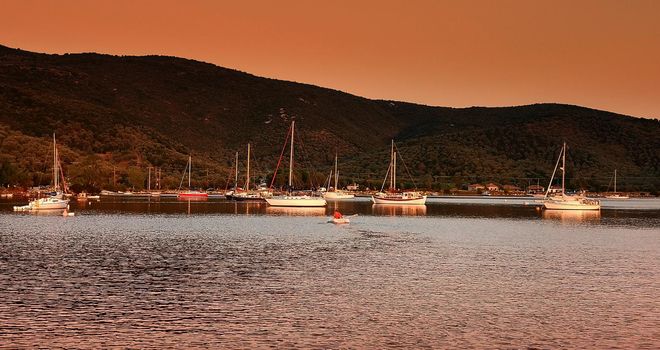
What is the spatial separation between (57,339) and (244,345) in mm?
5946

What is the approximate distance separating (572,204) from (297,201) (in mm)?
44115

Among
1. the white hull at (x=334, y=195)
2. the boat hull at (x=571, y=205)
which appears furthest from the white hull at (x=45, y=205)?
the white hull at (x=334, y=195)

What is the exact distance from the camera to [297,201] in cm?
12825

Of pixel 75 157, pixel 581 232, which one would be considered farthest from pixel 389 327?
pixel 75 157

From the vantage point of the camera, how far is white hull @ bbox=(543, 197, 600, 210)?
130 metres

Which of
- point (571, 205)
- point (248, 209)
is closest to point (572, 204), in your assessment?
point (571, 205)

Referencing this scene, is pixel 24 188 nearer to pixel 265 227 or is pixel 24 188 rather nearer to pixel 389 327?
pixel 265 227

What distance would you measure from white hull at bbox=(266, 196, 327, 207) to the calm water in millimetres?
58518

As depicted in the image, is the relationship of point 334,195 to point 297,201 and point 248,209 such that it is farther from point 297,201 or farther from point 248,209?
point 248,209

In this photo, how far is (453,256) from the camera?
52.9 meters

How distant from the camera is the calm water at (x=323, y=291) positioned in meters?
27.0

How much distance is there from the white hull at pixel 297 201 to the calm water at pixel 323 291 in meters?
58.5

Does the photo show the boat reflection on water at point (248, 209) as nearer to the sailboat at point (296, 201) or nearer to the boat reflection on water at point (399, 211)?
the sailboat at point (296, 201)

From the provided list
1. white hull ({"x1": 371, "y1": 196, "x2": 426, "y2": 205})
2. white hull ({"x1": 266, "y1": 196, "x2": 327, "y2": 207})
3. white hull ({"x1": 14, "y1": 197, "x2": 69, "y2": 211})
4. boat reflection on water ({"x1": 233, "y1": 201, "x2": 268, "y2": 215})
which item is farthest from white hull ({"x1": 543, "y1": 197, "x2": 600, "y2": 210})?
white hull ({"x1": 14, "y1": 197, "x2": 69, "y2": 211})
